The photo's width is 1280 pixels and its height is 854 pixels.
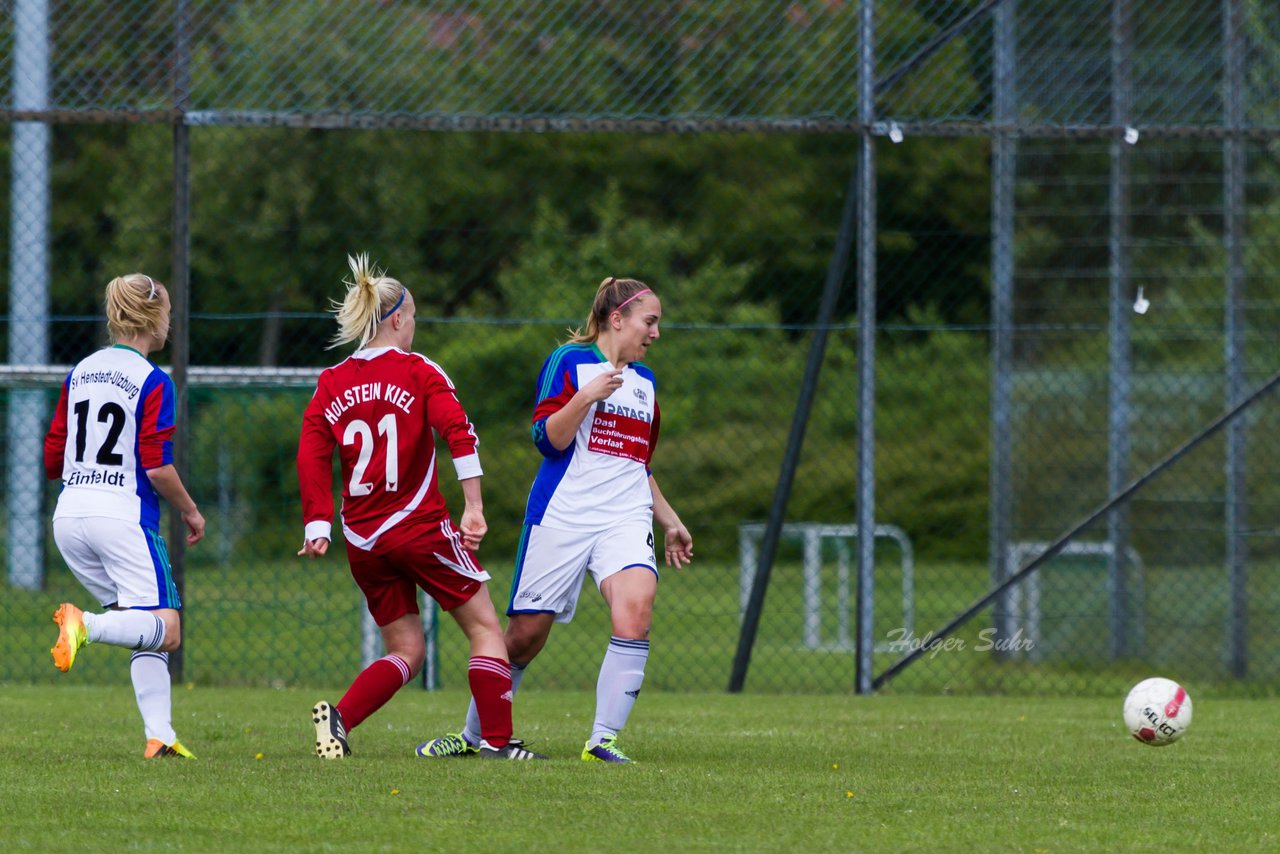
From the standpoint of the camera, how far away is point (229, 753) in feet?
20.6

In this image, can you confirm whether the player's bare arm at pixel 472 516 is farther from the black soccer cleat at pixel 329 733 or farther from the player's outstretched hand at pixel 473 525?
the black soccer cleat at pixel 329 733

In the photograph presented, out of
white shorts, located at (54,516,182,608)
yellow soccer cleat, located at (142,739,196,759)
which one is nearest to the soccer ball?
yellow soccer cleat, located at (142,739,196,759)

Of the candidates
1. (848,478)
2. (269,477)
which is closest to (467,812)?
(269,477)

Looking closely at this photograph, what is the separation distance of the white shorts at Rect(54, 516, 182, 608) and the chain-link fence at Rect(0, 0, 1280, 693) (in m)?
3.17

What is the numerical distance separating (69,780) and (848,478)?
1371 cm

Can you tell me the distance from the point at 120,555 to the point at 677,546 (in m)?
2.01

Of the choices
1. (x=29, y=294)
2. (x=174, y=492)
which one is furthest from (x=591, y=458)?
(x=29, y=294)

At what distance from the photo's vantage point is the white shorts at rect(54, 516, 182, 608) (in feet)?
19.6

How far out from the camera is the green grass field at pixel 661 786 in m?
4.46

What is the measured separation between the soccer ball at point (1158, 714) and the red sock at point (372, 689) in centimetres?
A: 288

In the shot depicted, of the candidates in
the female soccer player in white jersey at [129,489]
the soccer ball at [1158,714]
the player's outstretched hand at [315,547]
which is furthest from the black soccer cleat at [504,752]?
the soccer ball at [1158,714]

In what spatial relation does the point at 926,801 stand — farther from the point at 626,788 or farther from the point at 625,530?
the point at 625,530

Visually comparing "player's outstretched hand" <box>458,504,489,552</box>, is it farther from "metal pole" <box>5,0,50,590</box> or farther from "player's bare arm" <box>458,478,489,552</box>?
"metal pole" <box>5,0,50,590</box>

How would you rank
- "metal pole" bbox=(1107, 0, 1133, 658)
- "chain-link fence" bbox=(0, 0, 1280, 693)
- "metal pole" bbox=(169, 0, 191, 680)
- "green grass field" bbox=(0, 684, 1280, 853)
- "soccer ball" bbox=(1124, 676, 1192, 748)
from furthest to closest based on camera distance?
"metal pole" bbox=(1107, 0, 1133, 658) < "chain-link fence" bbox=(0, 0, 1280, 693) < "metal pole" bbox=(169, 0, 191, 680) < "soccer ball" bbox=(1124, 676, 1192, 748) < "green grass field" bbox=(0, 684, 1280, 853)
